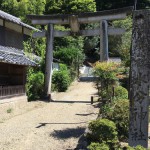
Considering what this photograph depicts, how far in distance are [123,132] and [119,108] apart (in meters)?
0.83

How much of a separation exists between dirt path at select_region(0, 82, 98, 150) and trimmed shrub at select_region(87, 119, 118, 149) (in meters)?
1.03

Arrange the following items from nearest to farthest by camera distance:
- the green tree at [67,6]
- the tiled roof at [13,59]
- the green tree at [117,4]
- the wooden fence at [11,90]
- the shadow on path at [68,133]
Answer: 1. the shadow on path at [68,133]
2. the tiled roof at [13,59]
3. the wooden fence at [11,90]
4. the green tree at [67,6]
5. the green tree at [117,4]

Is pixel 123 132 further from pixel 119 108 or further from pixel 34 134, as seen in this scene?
pixel 34 134

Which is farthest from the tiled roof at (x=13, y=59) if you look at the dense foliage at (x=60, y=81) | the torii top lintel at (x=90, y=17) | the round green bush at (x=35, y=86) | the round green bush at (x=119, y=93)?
the round green bush at (x=119, y=93)

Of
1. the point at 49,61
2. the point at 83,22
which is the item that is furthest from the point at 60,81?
the point at 83,22

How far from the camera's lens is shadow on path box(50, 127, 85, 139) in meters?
11.5

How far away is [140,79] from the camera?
802cm

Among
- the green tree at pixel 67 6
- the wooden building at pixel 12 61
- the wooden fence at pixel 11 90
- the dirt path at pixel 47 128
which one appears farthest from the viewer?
the green tree at pixel 67 6

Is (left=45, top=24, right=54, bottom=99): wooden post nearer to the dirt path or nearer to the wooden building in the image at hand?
the wooden building

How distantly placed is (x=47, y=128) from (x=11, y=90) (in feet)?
20.8

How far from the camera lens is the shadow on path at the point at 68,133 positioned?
11.5 meters

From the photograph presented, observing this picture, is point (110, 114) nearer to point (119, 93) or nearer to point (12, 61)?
point (119, 93)

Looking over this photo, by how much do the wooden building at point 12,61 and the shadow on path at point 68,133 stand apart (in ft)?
18.1

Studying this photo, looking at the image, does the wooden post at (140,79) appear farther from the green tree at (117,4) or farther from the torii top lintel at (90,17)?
the green tree at (117,4)
